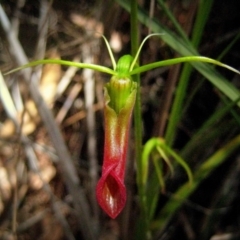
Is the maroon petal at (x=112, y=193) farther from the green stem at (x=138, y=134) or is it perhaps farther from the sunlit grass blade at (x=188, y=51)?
the sunlit grass blade at (x=188, y=51)

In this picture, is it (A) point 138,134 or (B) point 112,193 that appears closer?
(B) point 112,193

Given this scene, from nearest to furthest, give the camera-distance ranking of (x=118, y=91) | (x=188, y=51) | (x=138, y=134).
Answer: (x=118, y=91)
(x=138, y=134)
(x=188, y=51)

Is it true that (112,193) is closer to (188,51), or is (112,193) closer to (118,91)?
(118,91)

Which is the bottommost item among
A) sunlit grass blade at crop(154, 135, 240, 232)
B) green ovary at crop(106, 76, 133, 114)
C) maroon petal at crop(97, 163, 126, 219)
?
sunlit grass blade at crop(154, 135, 240, 232)

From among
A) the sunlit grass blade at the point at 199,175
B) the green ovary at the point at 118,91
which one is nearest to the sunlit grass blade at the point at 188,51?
the sunlit grass blade at the point at 199,175

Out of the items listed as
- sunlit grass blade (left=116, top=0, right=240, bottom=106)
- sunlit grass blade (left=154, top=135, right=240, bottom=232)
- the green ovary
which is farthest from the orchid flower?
sunlit grass blade (left=154, top=135, right=240, bottom=232)

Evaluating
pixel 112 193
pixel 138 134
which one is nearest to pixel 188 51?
pixel 138 134

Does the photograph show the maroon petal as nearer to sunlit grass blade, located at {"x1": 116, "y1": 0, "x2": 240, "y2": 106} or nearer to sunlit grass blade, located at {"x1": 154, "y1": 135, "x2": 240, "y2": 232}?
sunlit grass blade, located at {"x1": 116, "y1": 0, "x2": 240, "y2": 106}

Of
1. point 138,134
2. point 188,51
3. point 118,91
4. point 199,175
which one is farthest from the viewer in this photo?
point 199,175

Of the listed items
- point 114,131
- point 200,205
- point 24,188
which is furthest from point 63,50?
point 114,131

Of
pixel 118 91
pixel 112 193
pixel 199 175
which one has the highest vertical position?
pixel 118 91

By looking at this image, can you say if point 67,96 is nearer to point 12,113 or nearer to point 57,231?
point 12,113
